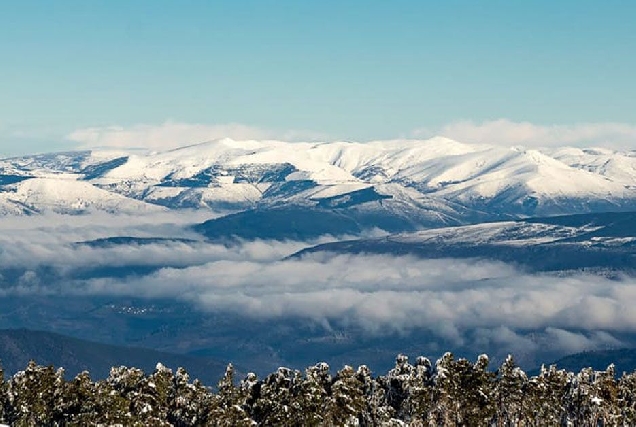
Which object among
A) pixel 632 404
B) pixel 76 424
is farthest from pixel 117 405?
pixel 632 404

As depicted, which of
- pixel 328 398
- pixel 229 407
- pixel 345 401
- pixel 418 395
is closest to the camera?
pixel 229 407

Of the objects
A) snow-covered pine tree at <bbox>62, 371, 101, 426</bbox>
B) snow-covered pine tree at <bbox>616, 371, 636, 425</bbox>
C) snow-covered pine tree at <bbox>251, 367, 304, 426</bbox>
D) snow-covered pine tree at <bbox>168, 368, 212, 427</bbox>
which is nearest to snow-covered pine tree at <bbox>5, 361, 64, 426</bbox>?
snow-covered pine tree at <bbox>62, 371, 101, 426</bbox>

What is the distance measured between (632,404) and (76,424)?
91824 millimetres

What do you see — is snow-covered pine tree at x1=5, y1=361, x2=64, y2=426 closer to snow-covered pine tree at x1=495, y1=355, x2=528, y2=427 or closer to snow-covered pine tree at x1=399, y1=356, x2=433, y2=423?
snow-covered pine tree at x1=399, y1=356, x2=433, y2=423

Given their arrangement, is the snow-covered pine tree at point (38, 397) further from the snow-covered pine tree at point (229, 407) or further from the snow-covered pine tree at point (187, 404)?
the snow-covered pine tree at point (229, 407)

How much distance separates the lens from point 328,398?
6412 inches

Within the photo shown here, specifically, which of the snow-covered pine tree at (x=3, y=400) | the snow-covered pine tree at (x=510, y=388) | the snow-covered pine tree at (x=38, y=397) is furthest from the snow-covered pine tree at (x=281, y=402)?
the snow-covered pine tree at (x=3, y=400)

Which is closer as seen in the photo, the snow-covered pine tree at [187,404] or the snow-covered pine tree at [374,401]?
the snow-covered pine tree at [374,401]

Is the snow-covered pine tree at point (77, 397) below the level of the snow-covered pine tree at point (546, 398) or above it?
above

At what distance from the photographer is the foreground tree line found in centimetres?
15962

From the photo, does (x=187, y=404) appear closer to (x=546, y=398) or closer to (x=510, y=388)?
(x=510, y=388)

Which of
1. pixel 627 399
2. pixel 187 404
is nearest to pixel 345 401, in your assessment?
pixel 187 404

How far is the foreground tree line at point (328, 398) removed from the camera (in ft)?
524

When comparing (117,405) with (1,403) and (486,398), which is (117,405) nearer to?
(1,403)
